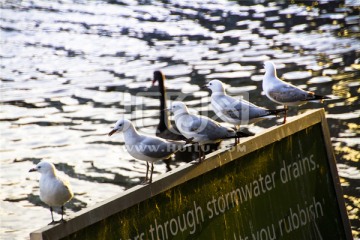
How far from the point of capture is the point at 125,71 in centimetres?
1848

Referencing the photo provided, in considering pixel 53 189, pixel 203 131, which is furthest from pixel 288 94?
pixel 53 189

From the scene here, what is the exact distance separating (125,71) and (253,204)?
12.5 metres

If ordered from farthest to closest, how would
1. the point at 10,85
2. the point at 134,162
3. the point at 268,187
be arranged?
1. the point at 10,85
2. the point at 134,162
3. the point at 268,187

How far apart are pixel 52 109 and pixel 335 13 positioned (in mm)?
9075

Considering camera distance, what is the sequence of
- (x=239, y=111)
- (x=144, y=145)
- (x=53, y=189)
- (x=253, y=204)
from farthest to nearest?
1. (x=239, y=111)
2. (x=144, y=145)
3. (x=253, y=204)
4. (x=53, y=189)

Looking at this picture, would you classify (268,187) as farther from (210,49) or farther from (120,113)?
(210,49)

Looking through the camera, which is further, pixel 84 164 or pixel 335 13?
pixel 335 13

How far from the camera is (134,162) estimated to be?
1306 cm

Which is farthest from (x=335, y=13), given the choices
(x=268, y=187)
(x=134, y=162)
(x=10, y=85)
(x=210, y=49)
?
(x=268, y=187)


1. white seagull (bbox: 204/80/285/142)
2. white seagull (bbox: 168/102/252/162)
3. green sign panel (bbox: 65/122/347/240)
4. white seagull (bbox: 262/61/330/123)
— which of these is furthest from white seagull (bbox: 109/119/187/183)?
white seagull (bbox: 262/61/330/123)

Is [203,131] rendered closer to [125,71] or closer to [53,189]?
[53,189]

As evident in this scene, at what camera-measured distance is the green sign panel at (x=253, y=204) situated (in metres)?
5.30

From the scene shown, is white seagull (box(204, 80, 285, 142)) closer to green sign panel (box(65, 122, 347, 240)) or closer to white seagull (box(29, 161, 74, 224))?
green sign panel (box(65, 122, 347, 240))

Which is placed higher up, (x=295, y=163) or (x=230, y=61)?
(x=295, y=163)
